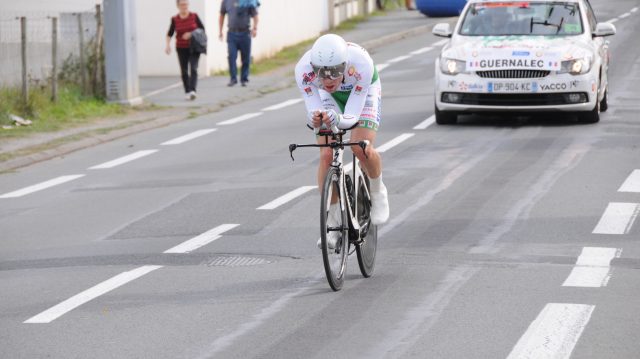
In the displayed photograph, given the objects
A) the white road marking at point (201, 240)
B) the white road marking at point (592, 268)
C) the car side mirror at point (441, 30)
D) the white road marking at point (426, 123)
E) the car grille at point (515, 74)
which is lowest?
the white road marking at point (592, 268)

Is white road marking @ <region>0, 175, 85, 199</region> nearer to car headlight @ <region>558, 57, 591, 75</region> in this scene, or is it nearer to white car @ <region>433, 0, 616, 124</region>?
white car @ <region>433, 0, 616, 124</region>

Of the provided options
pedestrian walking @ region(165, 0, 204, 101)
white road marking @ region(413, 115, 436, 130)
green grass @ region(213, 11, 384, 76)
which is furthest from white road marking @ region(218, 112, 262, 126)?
green grass @ region(213, 11, 384, 76)

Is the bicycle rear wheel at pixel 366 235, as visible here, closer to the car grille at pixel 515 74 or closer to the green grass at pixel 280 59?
the car grille at pixel 515 74

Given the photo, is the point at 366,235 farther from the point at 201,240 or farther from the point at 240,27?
the point at 240,27

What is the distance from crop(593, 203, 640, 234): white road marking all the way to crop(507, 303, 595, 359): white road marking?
2696 mm

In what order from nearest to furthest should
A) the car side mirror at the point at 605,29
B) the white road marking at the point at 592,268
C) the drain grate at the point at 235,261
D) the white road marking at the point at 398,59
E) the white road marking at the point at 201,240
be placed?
the white road marking at the point at 592,268 < the drain grate at the point at 235,261 < the white road marking at the point at 201,240 < the car side mirror at the point at 605,29 < the white road marking at the point at 398,59

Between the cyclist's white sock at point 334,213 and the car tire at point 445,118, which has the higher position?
the cyclist's white sock at point 334,213

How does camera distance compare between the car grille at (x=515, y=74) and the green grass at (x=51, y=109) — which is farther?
the green grass at (x=51, y=109)

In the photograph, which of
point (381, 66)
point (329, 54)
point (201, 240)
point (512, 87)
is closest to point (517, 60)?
point (512, 87)

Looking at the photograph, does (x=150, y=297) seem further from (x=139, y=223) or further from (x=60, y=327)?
(x=139, y=223)

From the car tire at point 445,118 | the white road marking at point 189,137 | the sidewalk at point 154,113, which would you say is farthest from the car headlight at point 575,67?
the sidewalk at point 154,113

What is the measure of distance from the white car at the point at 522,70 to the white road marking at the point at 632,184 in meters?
4.17

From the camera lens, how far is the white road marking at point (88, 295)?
8367 millimetres

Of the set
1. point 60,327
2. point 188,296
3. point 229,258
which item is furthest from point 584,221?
point 60,327
